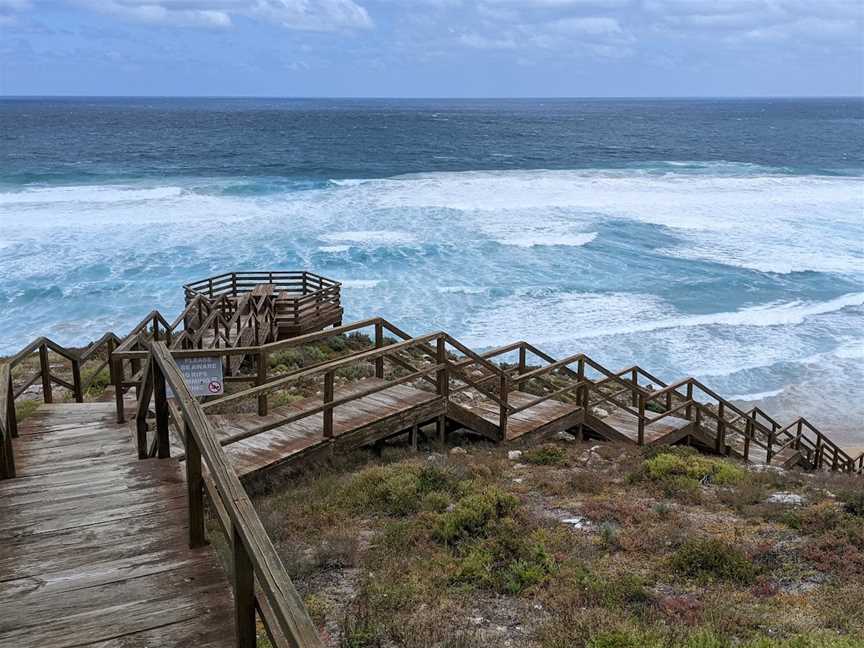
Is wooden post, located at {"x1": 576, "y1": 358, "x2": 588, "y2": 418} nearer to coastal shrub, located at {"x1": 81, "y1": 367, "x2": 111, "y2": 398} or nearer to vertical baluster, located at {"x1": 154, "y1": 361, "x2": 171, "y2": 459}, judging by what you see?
vertical baluster, located at {"x1": 154, "y1": 361, "x2": 171, "y2": 459}

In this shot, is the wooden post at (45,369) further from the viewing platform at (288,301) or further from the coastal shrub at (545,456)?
the viewing platform at (288,301)

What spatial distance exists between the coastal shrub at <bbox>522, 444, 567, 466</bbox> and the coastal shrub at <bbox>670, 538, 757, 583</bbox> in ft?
11.6

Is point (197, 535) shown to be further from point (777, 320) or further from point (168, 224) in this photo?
point (168, 224)

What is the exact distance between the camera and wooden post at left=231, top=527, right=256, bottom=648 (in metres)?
3.42

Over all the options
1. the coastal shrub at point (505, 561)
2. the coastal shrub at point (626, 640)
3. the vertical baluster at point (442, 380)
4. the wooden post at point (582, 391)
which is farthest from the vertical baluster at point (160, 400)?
the wooden post at point (582, 391)

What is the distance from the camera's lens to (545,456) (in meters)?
10.8

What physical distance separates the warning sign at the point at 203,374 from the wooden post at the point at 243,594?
3.87 meters

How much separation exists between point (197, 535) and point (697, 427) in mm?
11242

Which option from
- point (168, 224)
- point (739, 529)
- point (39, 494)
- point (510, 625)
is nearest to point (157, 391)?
point (39, 494)

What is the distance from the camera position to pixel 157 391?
5727 millimetres

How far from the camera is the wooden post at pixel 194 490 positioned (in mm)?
4535

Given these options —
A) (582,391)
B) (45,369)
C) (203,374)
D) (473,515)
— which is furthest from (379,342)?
(45,369)

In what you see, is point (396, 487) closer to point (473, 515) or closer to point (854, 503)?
point (473, 515)

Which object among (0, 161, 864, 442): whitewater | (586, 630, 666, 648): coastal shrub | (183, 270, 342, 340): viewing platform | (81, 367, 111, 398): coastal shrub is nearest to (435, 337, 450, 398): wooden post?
(586, 630, 666, 648): coastal shrub
